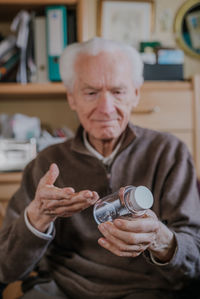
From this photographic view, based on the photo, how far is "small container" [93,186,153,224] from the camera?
2.04 feet

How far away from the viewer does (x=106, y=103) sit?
40.4 inches

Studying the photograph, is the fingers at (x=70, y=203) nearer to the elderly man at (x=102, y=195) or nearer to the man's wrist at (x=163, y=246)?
the elderly man at (x=102, y=195)

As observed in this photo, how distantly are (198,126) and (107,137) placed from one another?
80 centimetres

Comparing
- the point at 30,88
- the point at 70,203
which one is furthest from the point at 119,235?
the point at 30,88

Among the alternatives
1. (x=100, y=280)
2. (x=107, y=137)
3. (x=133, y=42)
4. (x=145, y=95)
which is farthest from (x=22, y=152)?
(x=133, y=42)

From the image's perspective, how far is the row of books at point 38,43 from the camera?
172cm

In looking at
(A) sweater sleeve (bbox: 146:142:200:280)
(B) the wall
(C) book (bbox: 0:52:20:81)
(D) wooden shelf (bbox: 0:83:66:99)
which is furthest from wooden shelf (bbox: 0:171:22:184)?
(B) the wall

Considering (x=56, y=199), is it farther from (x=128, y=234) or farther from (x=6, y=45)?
(x=6, y=45)

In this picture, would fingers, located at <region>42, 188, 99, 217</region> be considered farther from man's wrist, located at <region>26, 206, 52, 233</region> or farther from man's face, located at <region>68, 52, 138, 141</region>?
man's face, located at <region>68, 52, 138, 141</region>

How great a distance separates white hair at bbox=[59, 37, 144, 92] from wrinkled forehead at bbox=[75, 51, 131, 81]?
0.01 metres

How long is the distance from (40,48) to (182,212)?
3.87 ft

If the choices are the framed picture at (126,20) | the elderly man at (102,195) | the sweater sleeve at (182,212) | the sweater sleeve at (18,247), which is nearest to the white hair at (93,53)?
the elderly man at (102,195)

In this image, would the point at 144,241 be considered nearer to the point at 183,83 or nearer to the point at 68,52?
the point at 68,52

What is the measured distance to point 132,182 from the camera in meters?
0.98
